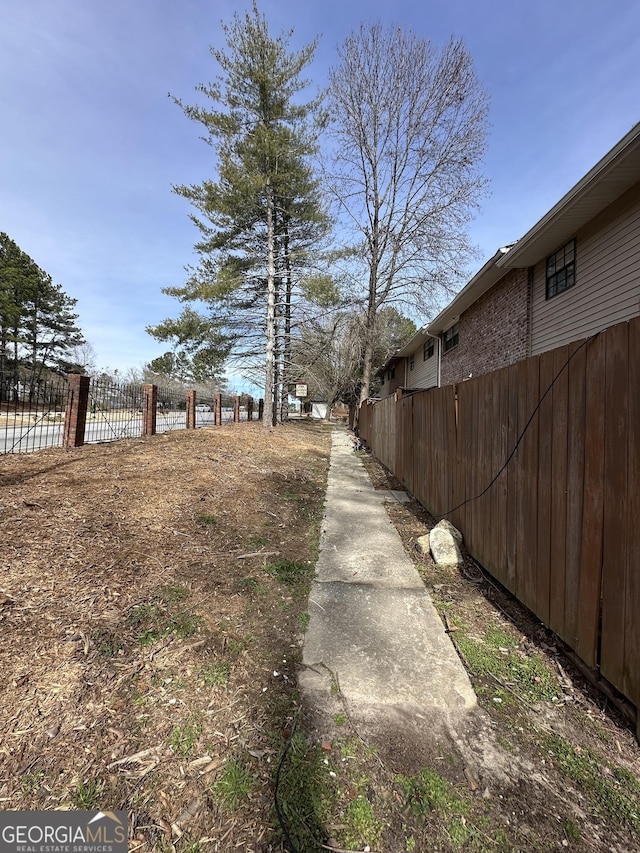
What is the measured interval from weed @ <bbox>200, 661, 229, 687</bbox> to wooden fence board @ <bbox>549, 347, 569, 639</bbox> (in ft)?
6.38

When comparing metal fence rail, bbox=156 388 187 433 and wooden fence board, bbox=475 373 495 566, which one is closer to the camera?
wooden fence board, bbox=475 373 495 566

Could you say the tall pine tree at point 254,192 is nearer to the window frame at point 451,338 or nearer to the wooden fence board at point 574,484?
the window frame at point 451,338

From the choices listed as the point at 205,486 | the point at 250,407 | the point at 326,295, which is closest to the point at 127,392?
the point at 205,486

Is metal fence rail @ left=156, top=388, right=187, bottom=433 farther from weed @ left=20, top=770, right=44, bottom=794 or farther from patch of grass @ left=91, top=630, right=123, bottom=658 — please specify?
weed @ left=20, top=770, right=44, bottom=794

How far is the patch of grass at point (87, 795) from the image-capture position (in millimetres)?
1383

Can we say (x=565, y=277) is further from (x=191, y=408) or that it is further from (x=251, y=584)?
(x=191, y=408)

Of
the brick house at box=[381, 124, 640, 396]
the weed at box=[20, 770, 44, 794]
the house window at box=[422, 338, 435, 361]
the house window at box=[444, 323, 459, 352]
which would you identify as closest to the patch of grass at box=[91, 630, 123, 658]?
the weed at box=[20, 770, 44, 794]

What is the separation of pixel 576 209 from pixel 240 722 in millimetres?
7404

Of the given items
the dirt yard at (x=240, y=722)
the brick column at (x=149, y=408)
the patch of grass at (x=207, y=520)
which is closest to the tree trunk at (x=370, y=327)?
the brick column at (x=149, y=408)

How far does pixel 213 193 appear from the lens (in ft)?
42.4

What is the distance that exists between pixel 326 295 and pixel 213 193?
5027mm

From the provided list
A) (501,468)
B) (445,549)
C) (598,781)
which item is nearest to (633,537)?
(598,781)

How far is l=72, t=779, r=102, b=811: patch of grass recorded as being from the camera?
1.38 meters

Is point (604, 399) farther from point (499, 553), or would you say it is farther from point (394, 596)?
point (394, 596)
